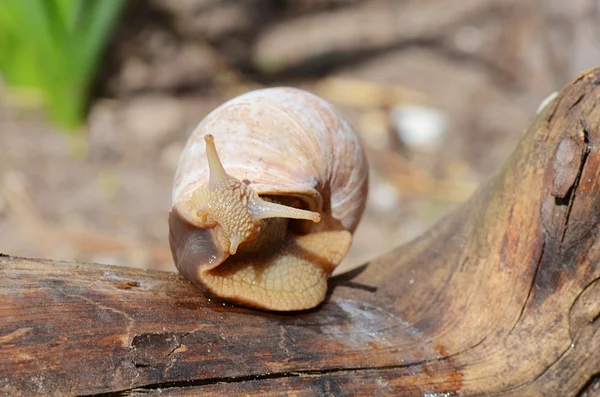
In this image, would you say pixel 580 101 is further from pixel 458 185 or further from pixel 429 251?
Answer: pixel 458 185

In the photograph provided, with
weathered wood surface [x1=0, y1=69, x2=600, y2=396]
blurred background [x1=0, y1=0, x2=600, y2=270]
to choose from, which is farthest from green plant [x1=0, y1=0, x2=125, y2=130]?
weathered wood surface [x1=0, y1=69, x2=600, y2=396]

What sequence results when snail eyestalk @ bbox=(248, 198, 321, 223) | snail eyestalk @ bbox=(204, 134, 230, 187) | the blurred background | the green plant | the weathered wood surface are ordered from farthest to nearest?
the green plant → the blurred background → snail eyestalk @ bbox=(248, 198, 321, 223) → snail eyestalk @ bbox=(204, 134, 230, 187) → the weathered wood surface

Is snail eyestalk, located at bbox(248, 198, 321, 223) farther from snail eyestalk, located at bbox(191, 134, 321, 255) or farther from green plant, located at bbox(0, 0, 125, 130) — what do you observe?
green plant, located at bbox(0, 0, 125, 130)

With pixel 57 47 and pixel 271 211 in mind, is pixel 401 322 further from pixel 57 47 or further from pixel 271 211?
pixel 57 47

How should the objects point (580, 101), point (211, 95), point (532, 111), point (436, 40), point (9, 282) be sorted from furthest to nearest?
1. point (436, 40)
2. point (211, 95)
3. point (532, 111)
4. point (580, 101)
5. point (9, 282)

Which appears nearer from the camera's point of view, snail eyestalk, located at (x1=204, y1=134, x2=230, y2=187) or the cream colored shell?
snail eyestalk, located at (x1=204, y1=134, x2=230, y2=187)

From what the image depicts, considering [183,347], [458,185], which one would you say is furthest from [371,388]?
[458,185]
